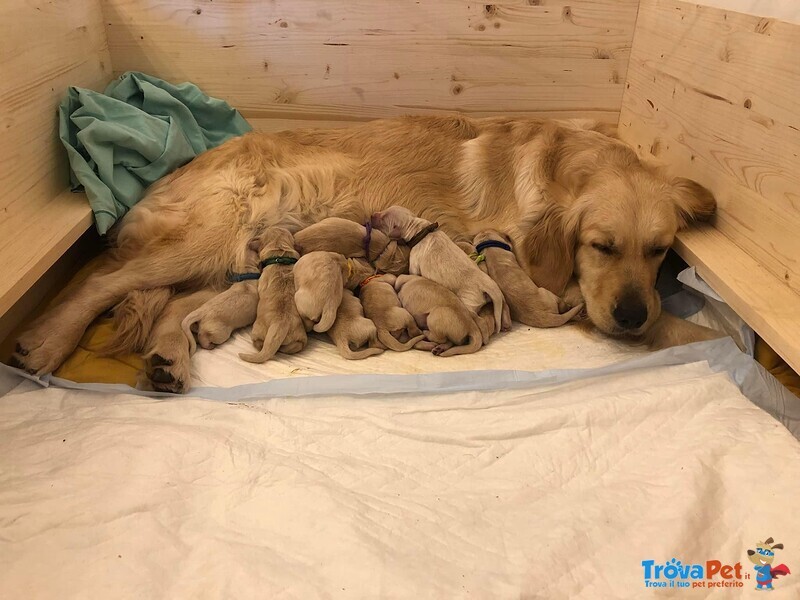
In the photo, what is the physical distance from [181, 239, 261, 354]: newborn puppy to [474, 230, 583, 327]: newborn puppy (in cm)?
88

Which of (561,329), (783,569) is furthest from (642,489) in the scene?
(561,329)

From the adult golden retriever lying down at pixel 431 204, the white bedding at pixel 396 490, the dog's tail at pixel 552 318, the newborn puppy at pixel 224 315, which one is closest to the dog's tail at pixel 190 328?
the newborn puppy at pixel 224 315

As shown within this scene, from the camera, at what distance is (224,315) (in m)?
1.97

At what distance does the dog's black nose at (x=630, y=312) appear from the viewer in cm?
194

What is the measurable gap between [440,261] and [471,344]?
13.4 inches

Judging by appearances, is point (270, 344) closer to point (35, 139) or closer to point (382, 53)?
point (35, 139)

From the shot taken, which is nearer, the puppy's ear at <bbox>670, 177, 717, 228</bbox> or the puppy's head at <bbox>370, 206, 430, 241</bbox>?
the puppy's ear at <bbox>670, 177, 717, 228</bbox>

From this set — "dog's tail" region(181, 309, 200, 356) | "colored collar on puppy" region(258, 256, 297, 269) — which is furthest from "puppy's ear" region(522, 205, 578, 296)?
"dog's tail" region(181, 309, 200, 356)

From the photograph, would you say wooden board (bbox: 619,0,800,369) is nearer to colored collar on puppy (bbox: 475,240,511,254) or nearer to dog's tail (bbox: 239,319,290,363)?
colored collar on puppy (bbox: 475,240,511,254)

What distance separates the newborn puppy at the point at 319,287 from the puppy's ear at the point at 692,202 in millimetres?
1217

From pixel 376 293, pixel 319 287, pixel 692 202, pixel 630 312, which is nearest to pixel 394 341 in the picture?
pixel 376 293

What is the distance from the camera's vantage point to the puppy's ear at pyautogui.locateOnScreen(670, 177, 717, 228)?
2051 millimetres

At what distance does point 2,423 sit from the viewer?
1.57 meters

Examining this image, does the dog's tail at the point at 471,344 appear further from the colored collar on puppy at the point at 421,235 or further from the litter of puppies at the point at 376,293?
the colored collar on puppy at the point at 421,235
